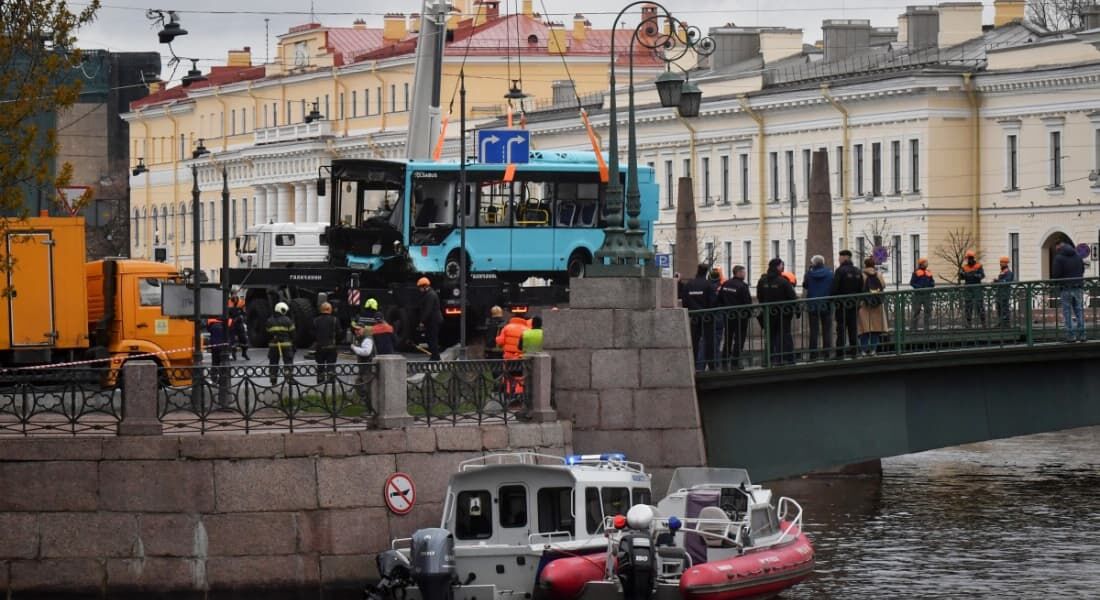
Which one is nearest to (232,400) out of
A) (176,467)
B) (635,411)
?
(176,467)

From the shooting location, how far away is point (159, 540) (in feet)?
82.8

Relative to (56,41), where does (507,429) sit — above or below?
below

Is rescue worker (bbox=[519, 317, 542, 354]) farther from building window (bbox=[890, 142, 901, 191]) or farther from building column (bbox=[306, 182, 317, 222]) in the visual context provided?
building column (bbox=[306, 182, 317, 222])

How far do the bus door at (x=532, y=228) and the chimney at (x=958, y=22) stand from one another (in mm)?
34727

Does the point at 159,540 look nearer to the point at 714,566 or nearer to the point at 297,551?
the point at 297,551

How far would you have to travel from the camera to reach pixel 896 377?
2948 cm

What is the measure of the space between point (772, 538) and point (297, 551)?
4.60 meters

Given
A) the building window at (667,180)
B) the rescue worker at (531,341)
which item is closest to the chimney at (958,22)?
the building window at (667,180)

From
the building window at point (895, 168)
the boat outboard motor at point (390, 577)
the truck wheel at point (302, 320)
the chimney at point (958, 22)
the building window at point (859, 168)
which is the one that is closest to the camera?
the boat outboard motor at point (390, 577)

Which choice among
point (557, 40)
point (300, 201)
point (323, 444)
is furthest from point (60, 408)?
point (300, 201)

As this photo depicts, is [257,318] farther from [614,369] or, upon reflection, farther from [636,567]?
[636,567]

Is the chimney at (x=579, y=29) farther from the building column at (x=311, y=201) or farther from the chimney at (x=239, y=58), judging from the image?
the chimney at (x=239, y=58)

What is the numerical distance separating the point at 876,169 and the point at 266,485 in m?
51.2

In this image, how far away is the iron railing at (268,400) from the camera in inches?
1007
